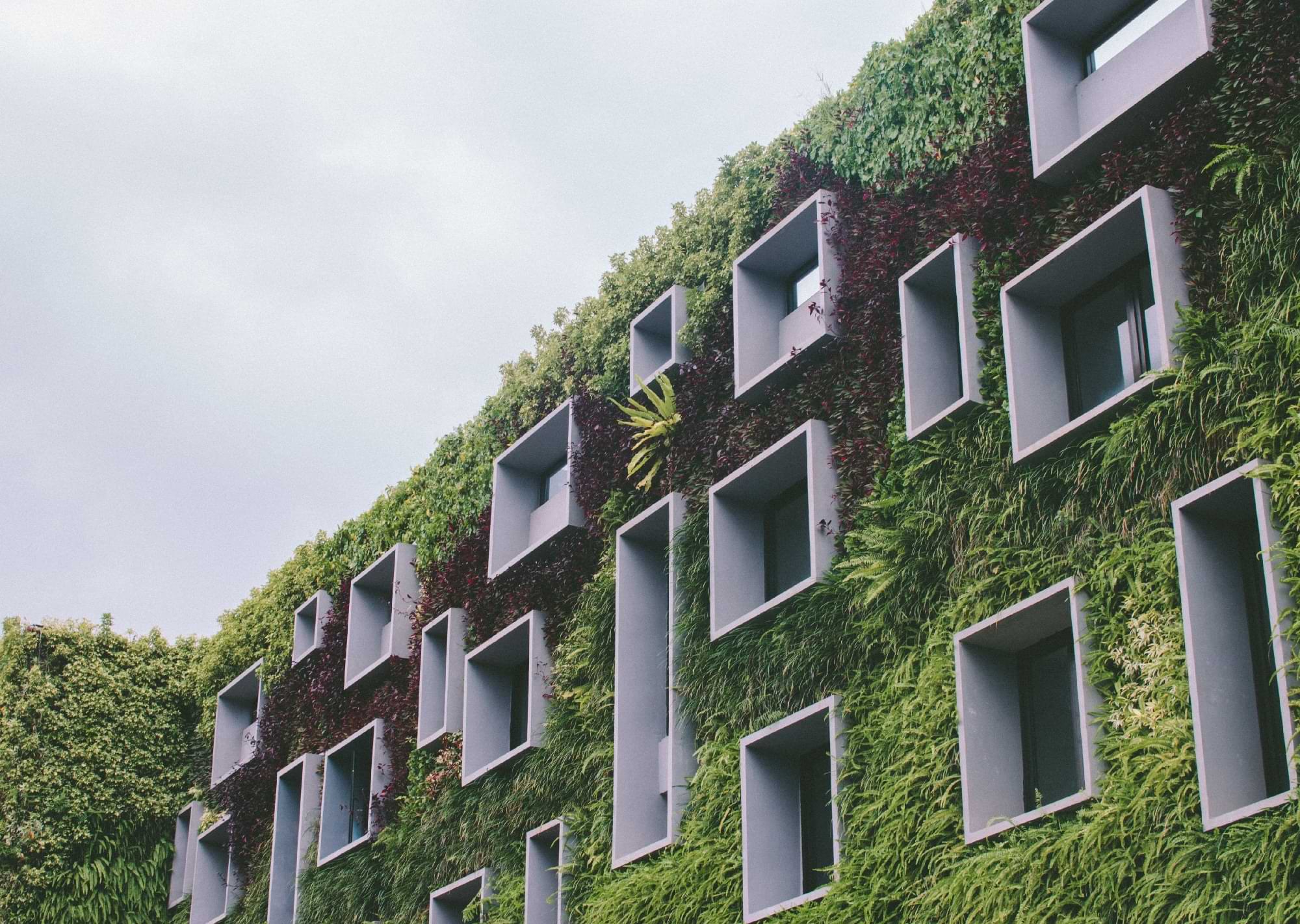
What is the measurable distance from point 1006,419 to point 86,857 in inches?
808

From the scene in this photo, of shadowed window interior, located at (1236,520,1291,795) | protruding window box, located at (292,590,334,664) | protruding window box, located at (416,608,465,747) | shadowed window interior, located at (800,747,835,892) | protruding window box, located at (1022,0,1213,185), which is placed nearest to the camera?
shadowed window interior, located at (1236,520,1291,795)

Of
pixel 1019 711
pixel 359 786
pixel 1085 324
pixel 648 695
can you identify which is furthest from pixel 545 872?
pixel 1085 324

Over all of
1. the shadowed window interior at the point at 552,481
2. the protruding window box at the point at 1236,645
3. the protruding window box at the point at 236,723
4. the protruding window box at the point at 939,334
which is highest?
the shadowed window interior at the point at 552,481

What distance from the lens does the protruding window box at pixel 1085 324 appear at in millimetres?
14711

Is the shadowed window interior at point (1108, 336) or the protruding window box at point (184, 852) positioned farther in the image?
the protruding window box at point (184, 852)

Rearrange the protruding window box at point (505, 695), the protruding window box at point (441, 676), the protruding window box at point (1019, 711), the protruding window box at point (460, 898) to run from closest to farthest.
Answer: the protruding window box at point (1019, 711) → the protruding window box at point (460, 898) → the protruding window box at point (505, 695) → the protruding window box at point (441, 676)

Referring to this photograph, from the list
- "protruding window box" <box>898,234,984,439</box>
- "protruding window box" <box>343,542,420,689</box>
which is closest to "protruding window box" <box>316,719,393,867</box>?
"protruding window box" <box>343,542,420,689</box>

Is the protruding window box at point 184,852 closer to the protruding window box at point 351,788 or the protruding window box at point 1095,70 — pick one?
the protruding window box at point 351,788

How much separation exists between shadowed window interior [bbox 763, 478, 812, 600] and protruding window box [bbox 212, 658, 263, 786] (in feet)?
43.1

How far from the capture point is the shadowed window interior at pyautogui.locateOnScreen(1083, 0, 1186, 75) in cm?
1648

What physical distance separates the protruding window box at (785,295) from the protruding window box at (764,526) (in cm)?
103

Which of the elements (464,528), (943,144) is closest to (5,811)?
(464,528)

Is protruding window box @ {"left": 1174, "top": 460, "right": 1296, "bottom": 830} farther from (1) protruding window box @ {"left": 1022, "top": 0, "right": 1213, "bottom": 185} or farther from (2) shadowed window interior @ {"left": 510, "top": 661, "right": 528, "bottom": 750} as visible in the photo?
(2) shadowed window interior @ {"left": 510, "top": 661, "right": 528, "bottom": 750}

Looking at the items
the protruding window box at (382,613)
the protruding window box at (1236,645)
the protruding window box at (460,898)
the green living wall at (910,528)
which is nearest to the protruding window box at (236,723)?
the protruding window box at (382,613)
